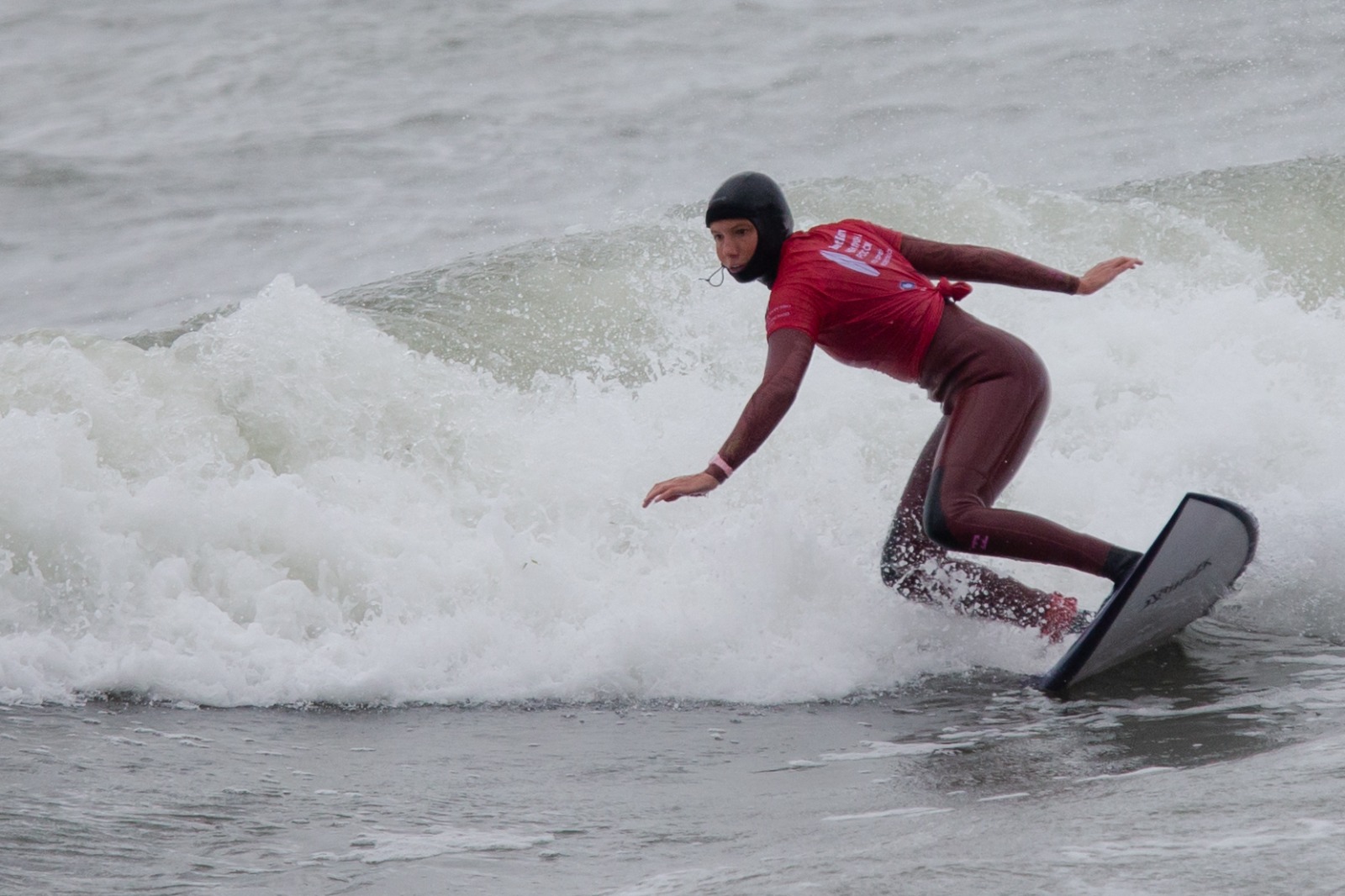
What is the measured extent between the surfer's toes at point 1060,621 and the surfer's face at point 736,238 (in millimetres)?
1680

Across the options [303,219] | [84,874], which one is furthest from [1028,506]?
[303,219]

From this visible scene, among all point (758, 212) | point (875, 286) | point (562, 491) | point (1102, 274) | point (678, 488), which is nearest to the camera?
point (678, 488)

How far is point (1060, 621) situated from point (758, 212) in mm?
1822

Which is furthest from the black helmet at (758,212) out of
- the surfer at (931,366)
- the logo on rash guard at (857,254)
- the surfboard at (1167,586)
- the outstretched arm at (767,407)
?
the surfboard at (1167,586)

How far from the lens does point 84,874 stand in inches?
126

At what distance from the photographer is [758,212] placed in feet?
15.5

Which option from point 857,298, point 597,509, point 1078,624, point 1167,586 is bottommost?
point 1078,624

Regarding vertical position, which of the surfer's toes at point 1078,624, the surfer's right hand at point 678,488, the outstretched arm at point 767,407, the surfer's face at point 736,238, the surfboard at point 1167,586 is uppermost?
the surfer's face at point 736,238

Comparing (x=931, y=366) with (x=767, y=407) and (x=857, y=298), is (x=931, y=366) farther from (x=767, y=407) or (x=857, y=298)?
(x=767, y=407)

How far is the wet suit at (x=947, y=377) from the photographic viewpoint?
4777 mm

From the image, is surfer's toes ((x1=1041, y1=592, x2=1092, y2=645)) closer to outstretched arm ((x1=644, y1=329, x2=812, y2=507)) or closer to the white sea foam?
the white sea foam

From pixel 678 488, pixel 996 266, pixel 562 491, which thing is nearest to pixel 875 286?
pixel 996 266

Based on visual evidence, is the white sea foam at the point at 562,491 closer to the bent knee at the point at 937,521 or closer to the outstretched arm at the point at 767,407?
the bent knee at the point at 937,521

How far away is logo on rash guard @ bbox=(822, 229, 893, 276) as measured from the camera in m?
4.83
